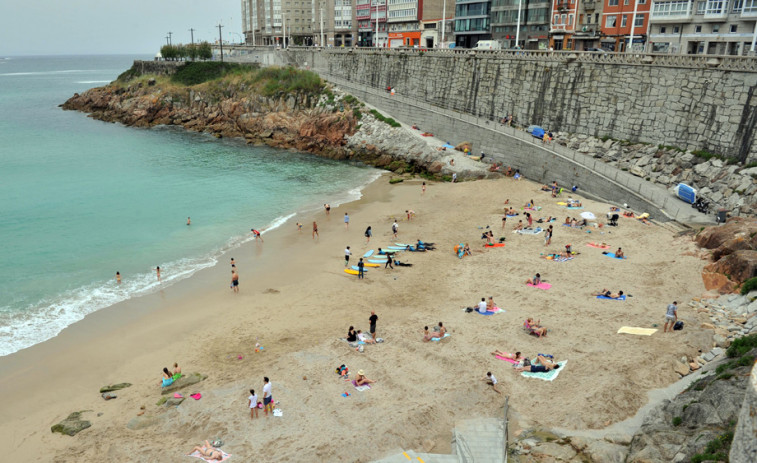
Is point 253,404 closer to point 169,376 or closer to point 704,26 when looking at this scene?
point 169,376

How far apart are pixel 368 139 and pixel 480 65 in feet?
43.1

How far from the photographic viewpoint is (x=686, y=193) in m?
31.9

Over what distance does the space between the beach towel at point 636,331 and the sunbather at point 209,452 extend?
1433cm

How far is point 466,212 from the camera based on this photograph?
36.1m

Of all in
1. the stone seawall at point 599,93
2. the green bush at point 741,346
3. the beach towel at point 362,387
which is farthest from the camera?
the stone seawall at point 599,93

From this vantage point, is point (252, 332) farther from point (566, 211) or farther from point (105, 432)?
point (566, 211)

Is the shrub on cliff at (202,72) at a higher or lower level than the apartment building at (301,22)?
lower

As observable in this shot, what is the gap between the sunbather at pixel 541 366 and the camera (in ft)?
56.2

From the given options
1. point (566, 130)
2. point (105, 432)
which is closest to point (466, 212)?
point (566, 130)

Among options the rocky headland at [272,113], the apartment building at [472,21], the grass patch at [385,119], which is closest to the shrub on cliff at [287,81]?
the rocky headland at [272,113]

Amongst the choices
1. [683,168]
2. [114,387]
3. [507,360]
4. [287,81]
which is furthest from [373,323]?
[287,81]

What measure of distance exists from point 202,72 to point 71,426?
2891 inches

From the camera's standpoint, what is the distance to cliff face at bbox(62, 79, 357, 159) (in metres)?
58.5

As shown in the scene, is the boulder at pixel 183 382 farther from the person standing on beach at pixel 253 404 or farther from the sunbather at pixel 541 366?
the sunbather at pixel 541 366
